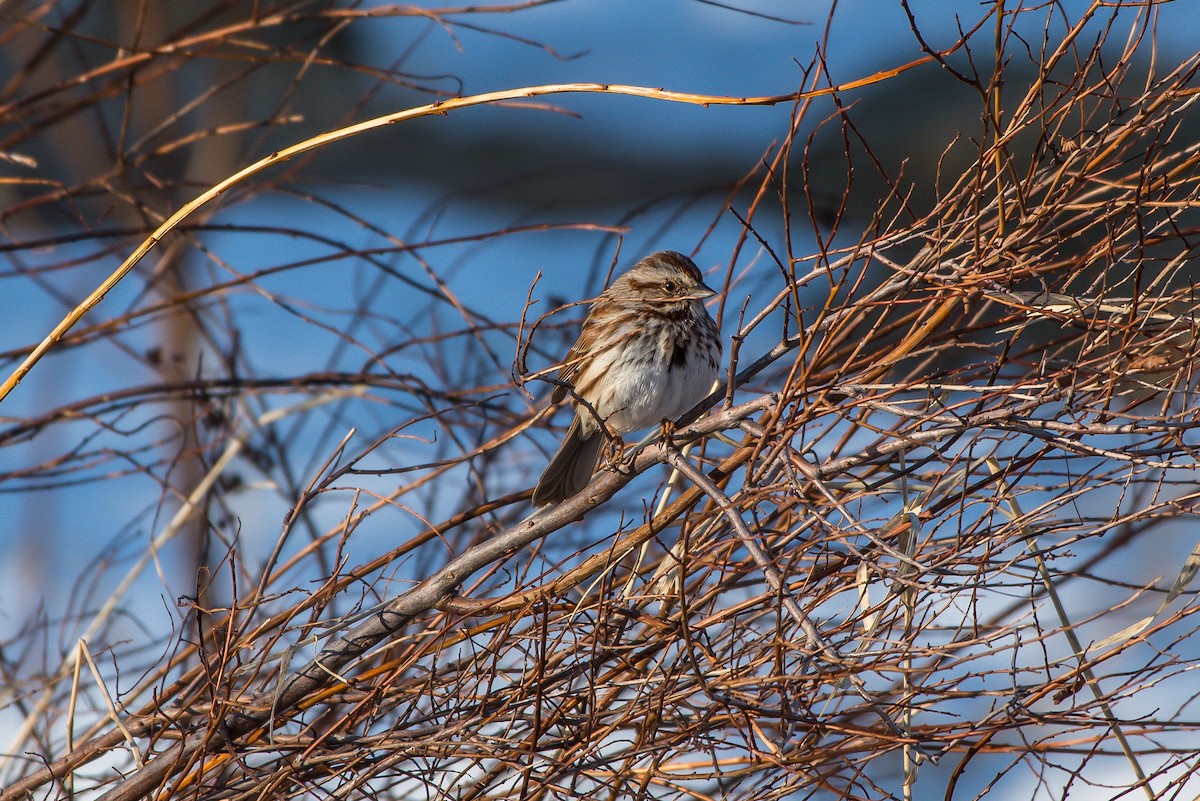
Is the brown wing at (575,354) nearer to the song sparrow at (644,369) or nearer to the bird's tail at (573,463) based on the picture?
the song sparrow at (644,369)

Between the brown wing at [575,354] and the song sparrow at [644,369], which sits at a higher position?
the brown wing at [575,354]

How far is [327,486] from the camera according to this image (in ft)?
6.88

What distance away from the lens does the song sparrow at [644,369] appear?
3217mm

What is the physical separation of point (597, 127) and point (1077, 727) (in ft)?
30.1

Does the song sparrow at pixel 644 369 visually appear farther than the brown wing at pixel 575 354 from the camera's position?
No

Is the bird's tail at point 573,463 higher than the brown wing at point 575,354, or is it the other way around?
the brown wing at point 575,354

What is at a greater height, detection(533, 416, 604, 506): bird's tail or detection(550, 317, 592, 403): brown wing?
detection(550, 317, 592, 403): brown wing

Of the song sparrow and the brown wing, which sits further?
the brown wing

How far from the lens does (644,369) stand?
10.6ft

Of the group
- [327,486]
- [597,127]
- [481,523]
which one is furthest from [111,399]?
[597,127]

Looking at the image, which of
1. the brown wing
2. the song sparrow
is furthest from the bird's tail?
the brown wing

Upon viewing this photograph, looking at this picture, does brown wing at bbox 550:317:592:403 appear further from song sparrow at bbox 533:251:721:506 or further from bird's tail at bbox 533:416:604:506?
bird's tail at bbox 533:416:604:506

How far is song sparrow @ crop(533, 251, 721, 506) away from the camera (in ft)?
10.6

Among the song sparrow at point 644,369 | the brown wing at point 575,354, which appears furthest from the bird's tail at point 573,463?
the brown wing at point 575,354
